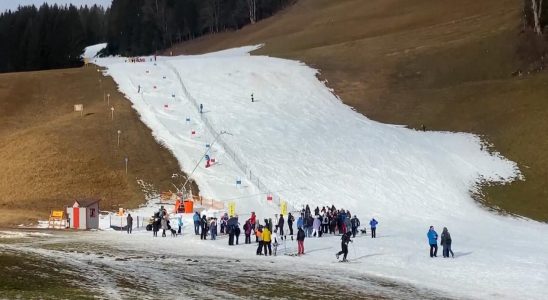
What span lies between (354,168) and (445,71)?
98.4 ft

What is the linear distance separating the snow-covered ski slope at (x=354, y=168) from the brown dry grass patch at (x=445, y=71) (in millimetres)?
2388

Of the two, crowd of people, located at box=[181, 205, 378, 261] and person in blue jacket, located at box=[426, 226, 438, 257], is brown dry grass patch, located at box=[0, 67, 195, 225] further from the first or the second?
person in blue jacket, located at box=[426, 226, 438, 257]

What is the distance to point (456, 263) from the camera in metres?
28.7

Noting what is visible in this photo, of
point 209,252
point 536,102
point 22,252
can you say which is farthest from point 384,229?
point 536,102

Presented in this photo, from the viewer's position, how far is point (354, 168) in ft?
166

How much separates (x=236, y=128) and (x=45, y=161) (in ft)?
57.1

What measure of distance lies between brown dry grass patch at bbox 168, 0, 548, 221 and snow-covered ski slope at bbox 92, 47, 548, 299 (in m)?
2.39

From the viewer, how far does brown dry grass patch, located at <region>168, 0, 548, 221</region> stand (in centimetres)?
5462

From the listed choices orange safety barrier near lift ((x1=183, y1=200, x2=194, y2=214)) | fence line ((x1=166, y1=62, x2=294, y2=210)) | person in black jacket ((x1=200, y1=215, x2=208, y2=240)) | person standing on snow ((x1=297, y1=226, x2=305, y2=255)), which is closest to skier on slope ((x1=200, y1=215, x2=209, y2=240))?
person in black jacket ((x1=200, y1=215, x2=208, y2=240))

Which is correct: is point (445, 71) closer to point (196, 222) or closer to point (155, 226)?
point (196, 222)

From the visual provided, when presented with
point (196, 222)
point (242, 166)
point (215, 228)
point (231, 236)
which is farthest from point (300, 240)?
point (242, 166)

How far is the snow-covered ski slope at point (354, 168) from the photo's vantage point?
2873cm

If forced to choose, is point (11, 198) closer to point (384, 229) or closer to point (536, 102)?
point (384, 229)

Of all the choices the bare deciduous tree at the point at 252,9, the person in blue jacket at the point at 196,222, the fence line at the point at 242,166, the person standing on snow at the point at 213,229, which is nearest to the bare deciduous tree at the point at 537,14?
the fence line at the point at 242,166
